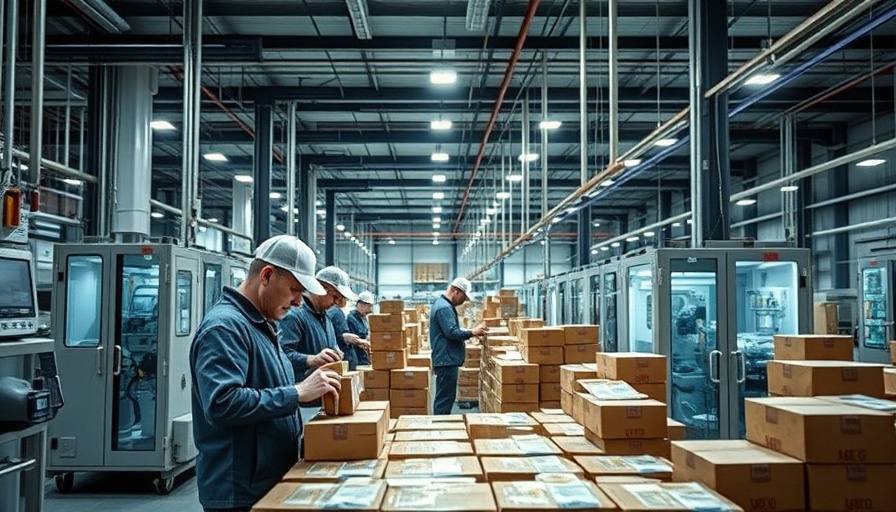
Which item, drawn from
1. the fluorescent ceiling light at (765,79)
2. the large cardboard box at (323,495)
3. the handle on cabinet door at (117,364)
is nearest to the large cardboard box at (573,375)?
the large cardboard box at (323,495)

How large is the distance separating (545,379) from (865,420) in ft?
13.3

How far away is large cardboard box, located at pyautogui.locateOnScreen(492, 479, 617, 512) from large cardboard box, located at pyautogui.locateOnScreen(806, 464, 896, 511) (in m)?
0.81

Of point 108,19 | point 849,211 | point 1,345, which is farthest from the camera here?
point 849,211

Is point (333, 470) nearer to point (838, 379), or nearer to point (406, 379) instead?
point (838, 379)

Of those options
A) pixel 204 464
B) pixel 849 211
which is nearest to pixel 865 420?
pixel 204 464

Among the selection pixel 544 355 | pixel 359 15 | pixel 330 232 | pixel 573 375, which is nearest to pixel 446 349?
pixel 544 355

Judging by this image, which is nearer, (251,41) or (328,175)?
(251,41)

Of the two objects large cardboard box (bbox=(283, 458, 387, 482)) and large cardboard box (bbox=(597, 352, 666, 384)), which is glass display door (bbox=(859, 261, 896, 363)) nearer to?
large cardboard box (bbox=(597, 352, 666, 384))

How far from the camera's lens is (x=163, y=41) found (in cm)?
873

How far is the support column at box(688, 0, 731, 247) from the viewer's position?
6.30 m

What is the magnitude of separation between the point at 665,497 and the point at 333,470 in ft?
3.86

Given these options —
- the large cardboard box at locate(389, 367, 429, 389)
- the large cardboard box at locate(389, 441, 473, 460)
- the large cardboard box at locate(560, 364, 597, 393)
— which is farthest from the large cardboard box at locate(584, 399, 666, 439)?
the large cardboard box at locate(389, 367, 429, 389)

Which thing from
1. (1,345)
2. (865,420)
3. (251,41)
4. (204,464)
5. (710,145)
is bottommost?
(204,464)

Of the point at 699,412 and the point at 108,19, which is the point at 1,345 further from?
the point at 108,19
